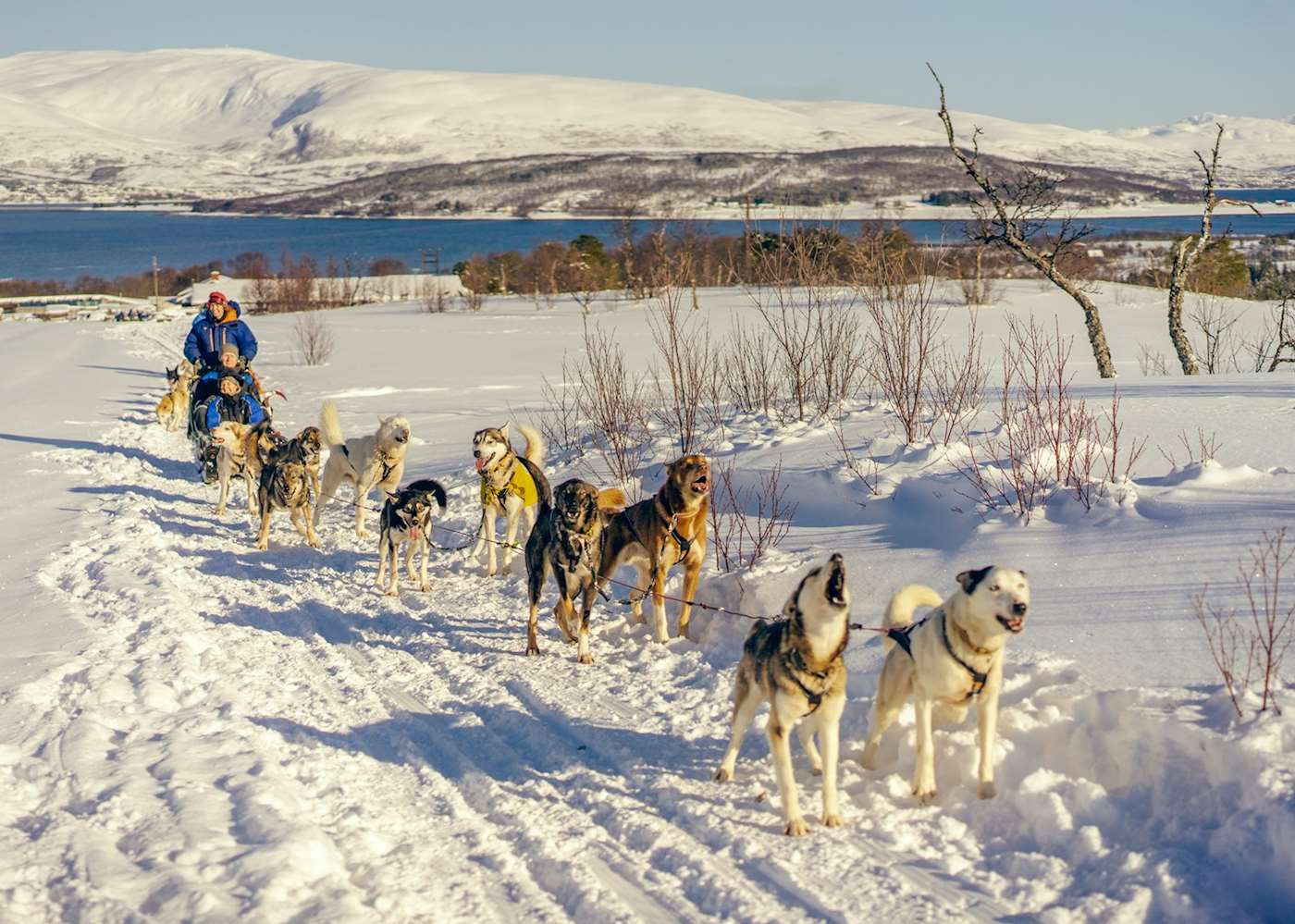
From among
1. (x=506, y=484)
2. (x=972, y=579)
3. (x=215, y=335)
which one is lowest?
(x=506, y=484)

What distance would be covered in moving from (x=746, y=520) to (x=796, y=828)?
4.66 meters

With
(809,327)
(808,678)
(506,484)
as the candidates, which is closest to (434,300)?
(809,327)

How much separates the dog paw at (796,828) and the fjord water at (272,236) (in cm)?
7286

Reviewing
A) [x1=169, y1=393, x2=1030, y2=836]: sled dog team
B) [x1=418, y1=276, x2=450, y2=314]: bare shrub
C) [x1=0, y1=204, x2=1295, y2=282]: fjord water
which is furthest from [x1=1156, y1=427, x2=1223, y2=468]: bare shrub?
[x1=0, y1=204, x2=1295, y2=282]: fjord water

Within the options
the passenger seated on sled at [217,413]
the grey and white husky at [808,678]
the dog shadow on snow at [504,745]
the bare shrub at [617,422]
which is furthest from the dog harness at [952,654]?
the passenger seated on sled at [217,413]

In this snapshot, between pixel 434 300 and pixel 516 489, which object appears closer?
pixel 516 489

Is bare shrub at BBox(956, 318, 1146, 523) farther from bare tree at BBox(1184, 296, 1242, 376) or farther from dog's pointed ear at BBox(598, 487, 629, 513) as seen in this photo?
bare tree at BBox(1184, 296, 1242, 376)

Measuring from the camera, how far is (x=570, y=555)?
6941mm

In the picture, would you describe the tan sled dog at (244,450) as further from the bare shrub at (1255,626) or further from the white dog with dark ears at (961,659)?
the bare shrub at (1255,626)

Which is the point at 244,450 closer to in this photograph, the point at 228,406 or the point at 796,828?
the point at 228,406

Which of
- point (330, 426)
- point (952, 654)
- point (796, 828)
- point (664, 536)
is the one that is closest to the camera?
point (796, 828)

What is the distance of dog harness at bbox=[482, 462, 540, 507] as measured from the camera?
884cm

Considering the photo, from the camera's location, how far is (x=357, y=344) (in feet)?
99.0

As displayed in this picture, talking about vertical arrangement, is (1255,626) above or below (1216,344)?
below
